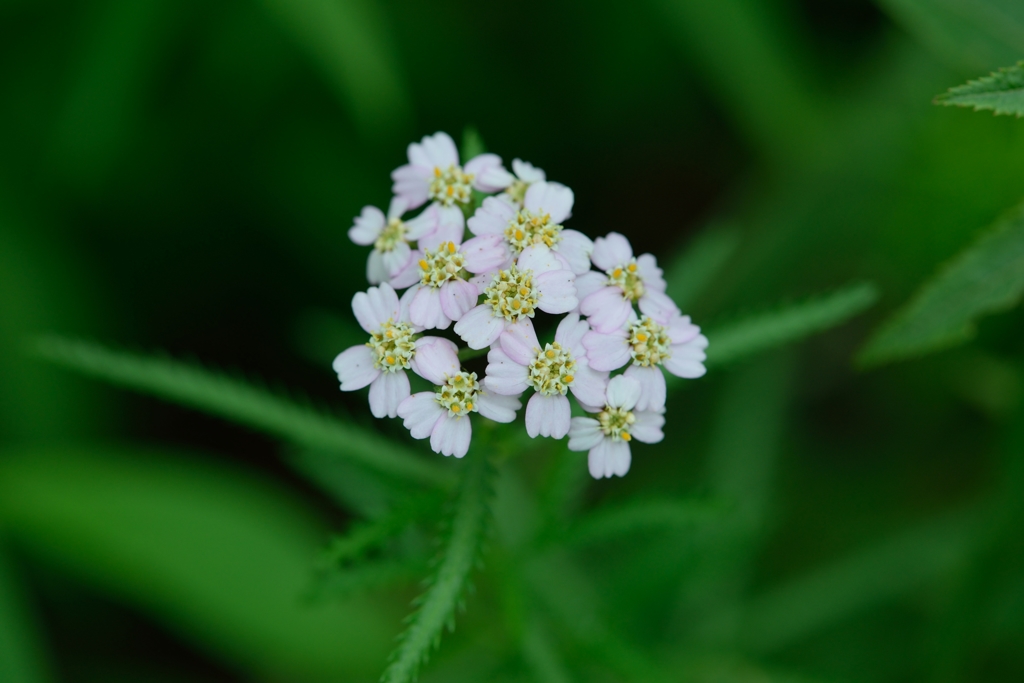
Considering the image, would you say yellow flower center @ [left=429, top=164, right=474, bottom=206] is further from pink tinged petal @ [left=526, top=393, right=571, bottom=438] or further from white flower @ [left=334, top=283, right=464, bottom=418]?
pink tinged petal @ [left=526, top=393, right=571, bottom=438]

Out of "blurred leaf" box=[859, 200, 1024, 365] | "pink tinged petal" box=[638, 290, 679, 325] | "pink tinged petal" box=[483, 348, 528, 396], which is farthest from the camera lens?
"blurred leaf" box=[859, 200, 1024, 365]

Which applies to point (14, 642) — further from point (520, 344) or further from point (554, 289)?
point (554, 289)

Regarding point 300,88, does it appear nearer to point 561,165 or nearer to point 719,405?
point 561,165

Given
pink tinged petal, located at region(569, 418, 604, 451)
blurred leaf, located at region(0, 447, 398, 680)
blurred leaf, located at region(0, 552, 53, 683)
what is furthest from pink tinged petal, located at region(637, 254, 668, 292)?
blurred leaf, located at region(0, 552, 53, 683)

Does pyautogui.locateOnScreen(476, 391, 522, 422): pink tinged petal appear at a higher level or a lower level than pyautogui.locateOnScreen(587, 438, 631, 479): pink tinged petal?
higher

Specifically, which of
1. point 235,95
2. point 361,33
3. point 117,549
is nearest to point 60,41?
point 235,95

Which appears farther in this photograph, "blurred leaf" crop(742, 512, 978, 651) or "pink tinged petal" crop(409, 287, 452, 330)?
"blurred leaf" crop(742, 512, 978, 651)
